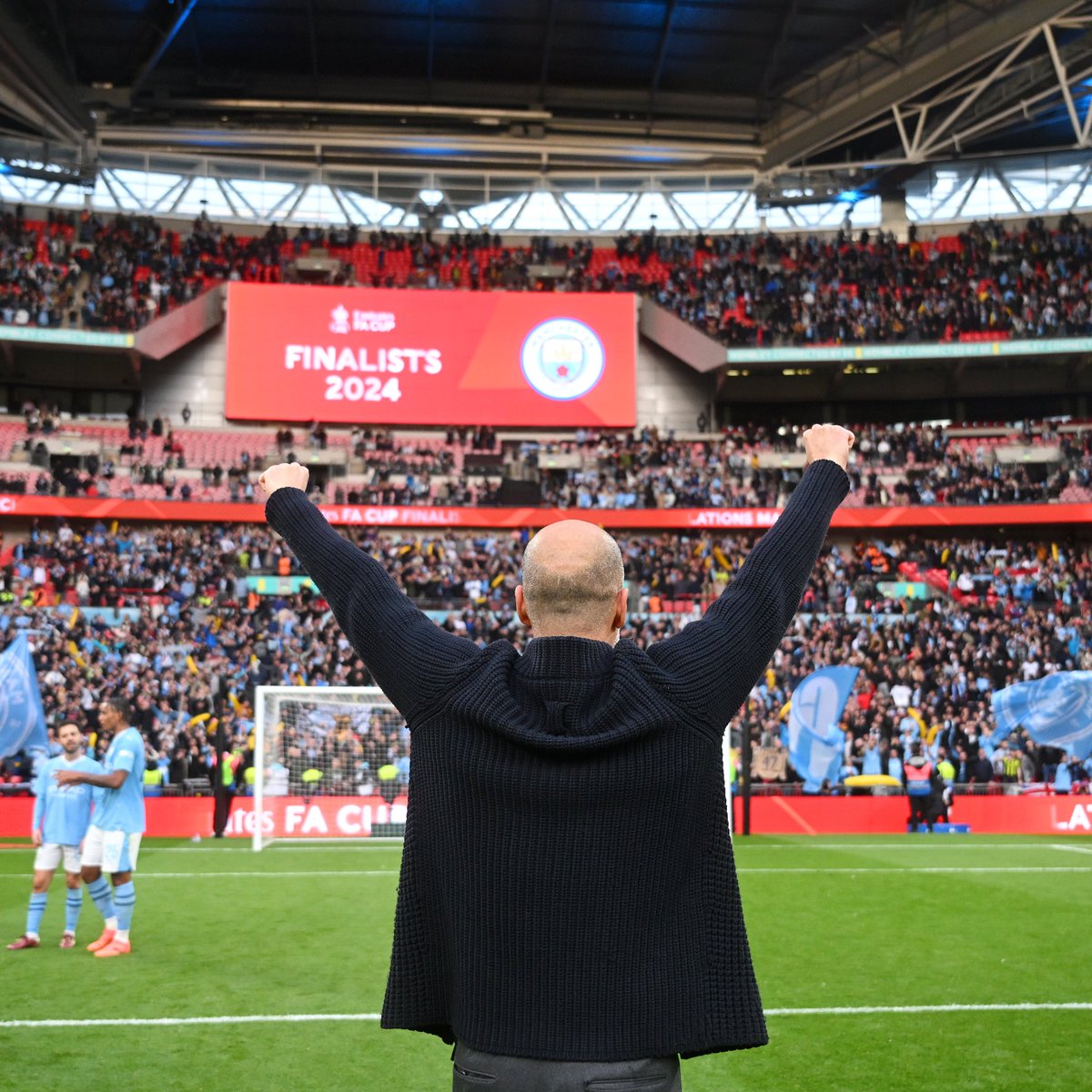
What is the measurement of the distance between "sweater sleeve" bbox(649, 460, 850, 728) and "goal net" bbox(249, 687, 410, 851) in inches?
673

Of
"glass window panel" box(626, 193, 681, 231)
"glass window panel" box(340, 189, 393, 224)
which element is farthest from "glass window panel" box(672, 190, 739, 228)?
"glass window panel" box(340, 189, 393, 224)

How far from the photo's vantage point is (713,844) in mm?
2551

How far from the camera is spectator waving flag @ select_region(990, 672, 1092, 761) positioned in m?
22.4

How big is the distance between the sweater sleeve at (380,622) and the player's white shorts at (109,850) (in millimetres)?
8665

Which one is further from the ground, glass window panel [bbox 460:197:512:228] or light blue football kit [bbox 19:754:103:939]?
glass window panel [bbox 460:197:512:228]

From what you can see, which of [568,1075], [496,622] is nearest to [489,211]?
[496,622]

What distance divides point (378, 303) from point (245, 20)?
30.9ft

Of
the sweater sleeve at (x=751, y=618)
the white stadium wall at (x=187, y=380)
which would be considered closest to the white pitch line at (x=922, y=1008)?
the sweater sleeve at (x=751, y=618)

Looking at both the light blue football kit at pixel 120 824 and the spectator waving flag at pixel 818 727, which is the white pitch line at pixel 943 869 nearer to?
the spectator waving flag at pixel 818 727

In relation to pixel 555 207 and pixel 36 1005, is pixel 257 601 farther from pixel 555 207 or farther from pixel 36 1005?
pixel 36 1005

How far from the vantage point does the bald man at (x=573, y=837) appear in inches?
94.3

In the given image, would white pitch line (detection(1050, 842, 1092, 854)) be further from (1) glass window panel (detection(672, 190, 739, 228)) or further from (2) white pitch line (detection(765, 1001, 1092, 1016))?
(1) glass window panel (detection(672, 190, 739, 228))

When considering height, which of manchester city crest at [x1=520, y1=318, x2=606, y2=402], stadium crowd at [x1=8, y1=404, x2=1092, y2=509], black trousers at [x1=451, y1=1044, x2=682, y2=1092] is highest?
manchester city crest at [x1=520, y1=318, x2=606, y2=402]

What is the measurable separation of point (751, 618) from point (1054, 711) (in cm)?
2172
